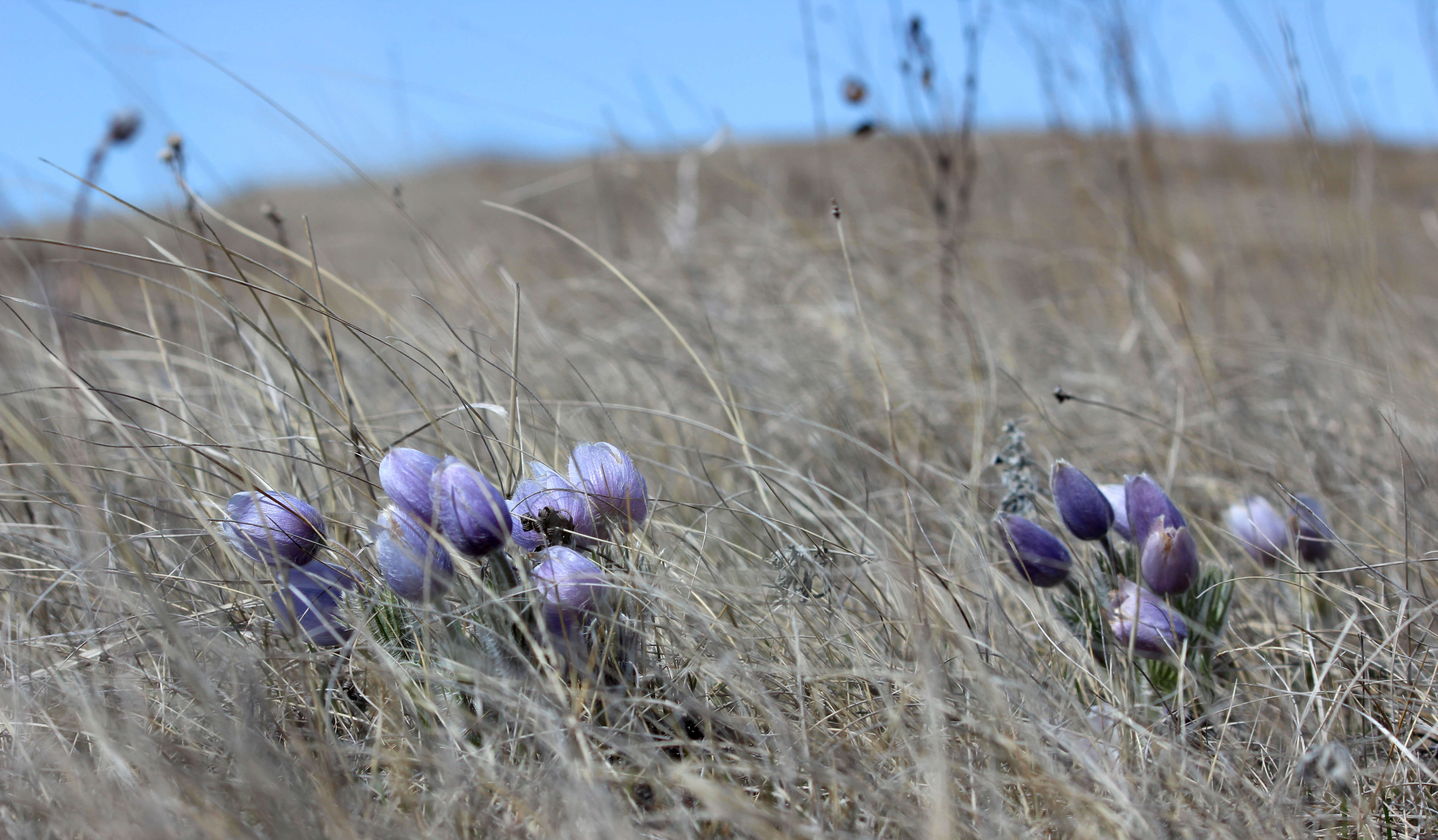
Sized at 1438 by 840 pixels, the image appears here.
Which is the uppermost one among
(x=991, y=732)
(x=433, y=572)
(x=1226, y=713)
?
(x=433, y=572)

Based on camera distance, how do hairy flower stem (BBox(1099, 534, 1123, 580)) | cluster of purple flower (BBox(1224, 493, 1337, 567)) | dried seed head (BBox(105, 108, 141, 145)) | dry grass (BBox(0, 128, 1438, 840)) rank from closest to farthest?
dry grass (BBox(0, 128, 1438, 840)), hairy flower stem (BBox(1099, 534, 1123, 580)), cluster of purple flower (BBox(1224, 493, 1337, 567)), dried seed head (BBox(105, 108, 141, 145))

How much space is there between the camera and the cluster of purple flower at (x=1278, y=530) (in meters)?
0.96

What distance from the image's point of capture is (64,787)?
0.60m

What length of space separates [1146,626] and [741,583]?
1.39 feet

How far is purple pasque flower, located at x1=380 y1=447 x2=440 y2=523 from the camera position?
2.26ft

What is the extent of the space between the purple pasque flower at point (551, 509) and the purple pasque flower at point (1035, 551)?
373mm

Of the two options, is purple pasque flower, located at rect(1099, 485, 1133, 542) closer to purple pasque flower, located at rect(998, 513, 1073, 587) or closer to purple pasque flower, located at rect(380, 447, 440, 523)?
purple pasque flower, located at rect(998, 513, 1073, 587)

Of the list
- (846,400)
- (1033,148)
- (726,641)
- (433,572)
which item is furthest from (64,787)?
(1033,148)

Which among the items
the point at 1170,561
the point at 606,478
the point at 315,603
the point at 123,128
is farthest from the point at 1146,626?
the point at 123,128

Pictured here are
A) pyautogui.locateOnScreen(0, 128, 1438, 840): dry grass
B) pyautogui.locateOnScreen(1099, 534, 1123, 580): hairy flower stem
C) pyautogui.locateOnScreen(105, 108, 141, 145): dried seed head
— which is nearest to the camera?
pyautogui.locateOnScreen(0, 128, 1438, 840): dry grass

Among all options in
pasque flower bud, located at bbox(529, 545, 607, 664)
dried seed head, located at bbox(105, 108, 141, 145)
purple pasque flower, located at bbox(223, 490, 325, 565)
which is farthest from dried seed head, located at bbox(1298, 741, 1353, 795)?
dried seed head, located at bbox(105, 108, 141, 145)

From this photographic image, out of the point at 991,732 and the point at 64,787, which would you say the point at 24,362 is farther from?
the point at 991,732

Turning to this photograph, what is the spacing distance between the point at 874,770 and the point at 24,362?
183 centimetres

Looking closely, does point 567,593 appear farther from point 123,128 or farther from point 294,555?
point 123,128
